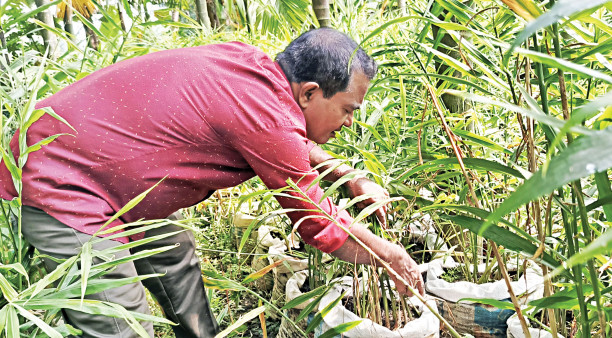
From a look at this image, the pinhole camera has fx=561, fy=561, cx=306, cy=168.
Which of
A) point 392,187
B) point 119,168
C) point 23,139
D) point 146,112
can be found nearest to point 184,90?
point 146,112

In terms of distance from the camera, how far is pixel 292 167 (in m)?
1.06

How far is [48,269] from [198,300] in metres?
0.45

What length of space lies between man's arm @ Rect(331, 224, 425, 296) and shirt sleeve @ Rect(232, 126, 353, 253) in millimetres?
30

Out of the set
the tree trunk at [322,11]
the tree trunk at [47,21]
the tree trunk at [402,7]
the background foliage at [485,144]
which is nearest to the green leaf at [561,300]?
the background foliage at [485,144]

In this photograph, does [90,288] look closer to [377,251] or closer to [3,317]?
[3,317]

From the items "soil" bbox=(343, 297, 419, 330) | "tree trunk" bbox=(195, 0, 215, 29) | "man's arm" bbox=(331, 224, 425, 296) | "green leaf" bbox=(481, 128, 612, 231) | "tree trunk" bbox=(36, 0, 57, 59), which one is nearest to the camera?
"green leaf" bbox=(481, 128, 612, 231)

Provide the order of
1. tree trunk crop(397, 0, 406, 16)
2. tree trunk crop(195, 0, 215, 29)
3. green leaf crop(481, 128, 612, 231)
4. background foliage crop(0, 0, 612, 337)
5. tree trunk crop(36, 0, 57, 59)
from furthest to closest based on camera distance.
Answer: tree trunk crop(195, 0, 215, 29)
tree trunk crop(397, 0, 406, 16)
tree trunk crop(36, 0, 57, 59)
background foliage crop(0, 0, 612, 337)
green leaf crop(481, 128, 612, 231)

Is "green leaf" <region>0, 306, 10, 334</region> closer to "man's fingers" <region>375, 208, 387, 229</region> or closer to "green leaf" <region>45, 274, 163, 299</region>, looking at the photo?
"green leaf" <region>45, 274, 163, 299</region>

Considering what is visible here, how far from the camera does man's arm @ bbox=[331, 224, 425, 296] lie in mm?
1048

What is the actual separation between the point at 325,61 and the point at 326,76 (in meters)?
0.03

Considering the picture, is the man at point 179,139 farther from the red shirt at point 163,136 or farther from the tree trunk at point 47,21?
the tree trunk at point 47,21

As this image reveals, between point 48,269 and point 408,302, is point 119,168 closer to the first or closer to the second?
point 48,269

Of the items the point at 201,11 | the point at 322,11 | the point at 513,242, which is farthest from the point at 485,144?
the point at 201,11

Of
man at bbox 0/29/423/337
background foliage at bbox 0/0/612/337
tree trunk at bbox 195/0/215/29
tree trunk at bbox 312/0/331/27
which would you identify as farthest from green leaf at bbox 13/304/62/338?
tree trunk at bbox 195/0/215/29
